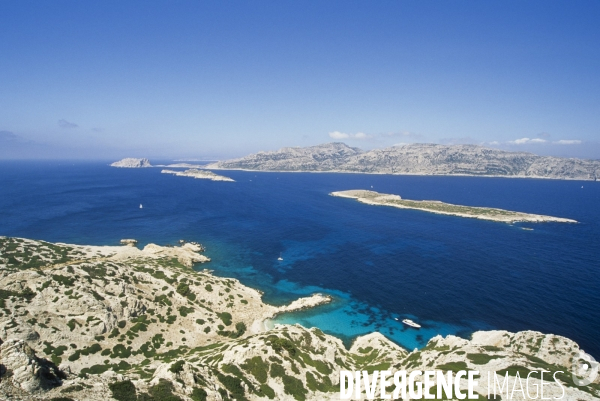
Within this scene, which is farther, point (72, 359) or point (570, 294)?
point (570, 294)

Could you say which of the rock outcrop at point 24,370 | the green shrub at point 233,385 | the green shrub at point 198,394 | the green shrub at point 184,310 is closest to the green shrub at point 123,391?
the rock outcrop at point 24,370

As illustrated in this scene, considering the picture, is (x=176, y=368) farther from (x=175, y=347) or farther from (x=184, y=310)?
(x=184, y=310)

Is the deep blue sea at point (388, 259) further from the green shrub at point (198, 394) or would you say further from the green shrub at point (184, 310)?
the green shrub at point (198, 394)

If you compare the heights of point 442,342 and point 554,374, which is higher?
point 554,374

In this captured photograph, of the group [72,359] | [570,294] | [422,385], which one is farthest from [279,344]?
[570,294]

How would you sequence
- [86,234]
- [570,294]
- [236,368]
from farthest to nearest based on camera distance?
[86,234] < [570,294] < [236,368]

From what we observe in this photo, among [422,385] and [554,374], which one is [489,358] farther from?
[422,385]

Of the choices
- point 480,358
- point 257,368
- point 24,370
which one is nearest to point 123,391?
point 24,370

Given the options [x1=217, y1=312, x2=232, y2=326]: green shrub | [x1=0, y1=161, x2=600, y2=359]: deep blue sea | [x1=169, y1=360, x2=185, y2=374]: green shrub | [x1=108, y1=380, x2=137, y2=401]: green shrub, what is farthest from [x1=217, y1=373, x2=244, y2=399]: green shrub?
[x1=0, y1=161, x2=600, y2=359]: deep blue sea
